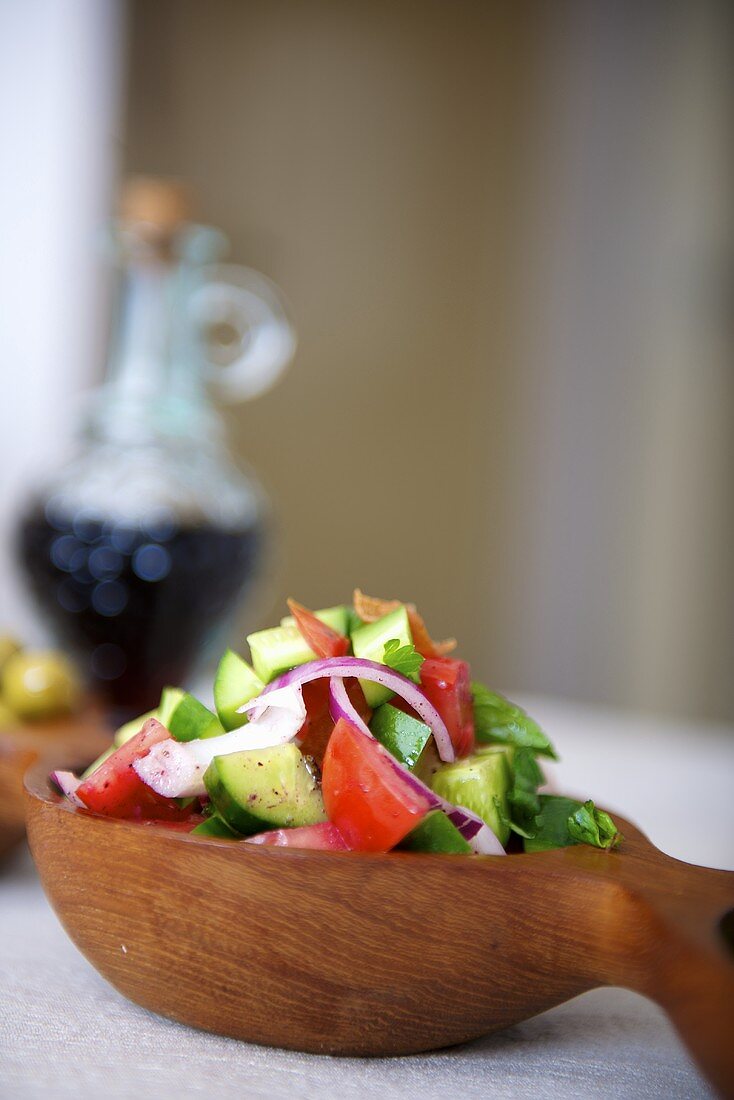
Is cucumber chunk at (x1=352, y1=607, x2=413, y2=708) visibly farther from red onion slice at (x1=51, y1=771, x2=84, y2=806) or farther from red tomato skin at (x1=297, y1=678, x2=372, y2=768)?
red onion slice at (x1=51, y1=771, x2=84, y2=806)

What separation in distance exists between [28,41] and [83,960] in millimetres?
2265

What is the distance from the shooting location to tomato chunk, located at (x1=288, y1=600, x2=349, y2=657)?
2.11ft

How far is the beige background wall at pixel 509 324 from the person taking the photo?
4051mm

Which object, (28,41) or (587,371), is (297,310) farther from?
(28,41)

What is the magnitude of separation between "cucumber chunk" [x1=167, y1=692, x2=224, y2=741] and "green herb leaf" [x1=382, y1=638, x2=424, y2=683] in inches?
4.2

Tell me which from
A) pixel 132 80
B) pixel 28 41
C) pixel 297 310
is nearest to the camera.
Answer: pixel 28 41

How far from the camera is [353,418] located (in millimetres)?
4129

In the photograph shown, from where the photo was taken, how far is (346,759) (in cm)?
55

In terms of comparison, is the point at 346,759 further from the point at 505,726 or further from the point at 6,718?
the point at 6,718

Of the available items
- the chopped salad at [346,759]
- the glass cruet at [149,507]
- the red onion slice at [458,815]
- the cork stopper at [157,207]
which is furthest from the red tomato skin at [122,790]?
the cork stopper at [157,207]

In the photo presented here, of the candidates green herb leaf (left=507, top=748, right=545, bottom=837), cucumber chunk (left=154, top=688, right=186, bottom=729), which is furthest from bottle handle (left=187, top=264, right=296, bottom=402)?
green herb leaf (left=507, top=748, right=545, bottom=837)

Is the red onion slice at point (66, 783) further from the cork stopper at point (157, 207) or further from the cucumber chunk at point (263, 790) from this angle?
the cork stopper at point (157, 207)

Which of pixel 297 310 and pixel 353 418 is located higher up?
pixel 297 310

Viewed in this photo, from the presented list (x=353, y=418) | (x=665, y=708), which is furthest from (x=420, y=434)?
(x=665, y=708)
